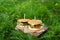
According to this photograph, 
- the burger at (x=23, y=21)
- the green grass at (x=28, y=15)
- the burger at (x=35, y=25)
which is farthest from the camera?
the burger at (x=23, y=21)

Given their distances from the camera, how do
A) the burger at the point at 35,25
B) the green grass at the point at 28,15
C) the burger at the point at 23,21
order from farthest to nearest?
the burger at the point at 23,21
the burger at the point at 35,25
the green grass at the point at 28,15

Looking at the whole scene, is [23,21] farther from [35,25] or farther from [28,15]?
[28,15]

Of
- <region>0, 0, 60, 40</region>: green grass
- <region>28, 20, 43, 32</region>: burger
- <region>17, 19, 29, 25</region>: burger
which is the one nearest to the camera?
<region>0, 0, 60, 40</region>: green grass

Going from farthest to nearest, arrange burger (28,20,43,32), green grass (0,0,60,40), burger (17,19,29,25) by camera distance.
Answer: burger (17,19,29,25)
burger (28,20,43,32)
green grass (0,0,60,40)

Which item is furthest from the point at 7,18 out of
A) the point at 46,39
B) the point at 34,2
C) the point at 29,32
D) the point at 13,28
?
the point at 34,2

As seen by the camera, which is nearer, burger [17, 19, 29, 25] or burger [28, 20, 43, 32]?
burger [28, 20, 43, 32]

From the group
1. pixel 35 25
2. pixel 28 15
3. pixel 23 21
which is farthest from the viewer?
pixel 28 15

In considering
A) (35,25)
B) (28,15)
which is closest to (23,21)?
(35,25)

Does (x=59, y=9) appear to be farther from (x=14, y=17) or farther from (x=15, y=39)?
(x=15, y=39)
